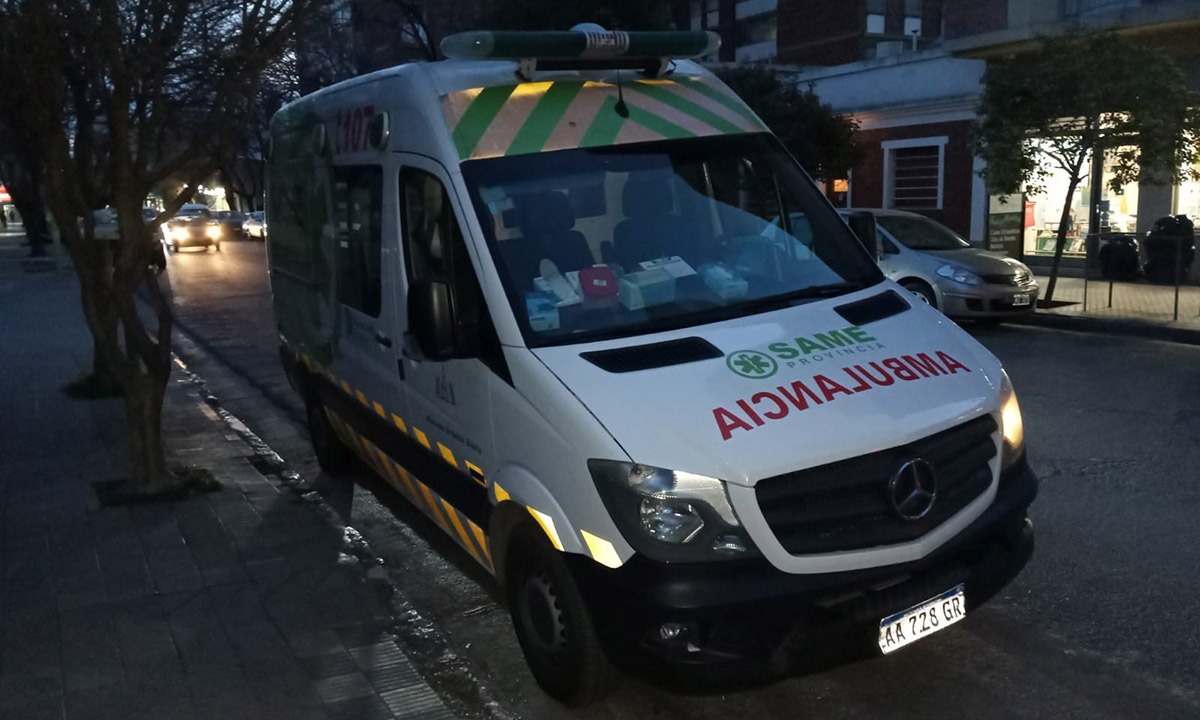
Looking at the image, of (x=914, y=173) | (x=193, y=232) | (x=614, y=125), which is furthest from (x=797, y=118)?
(x=193, y=232)

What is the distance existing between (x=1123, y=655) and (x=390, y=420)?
3.56m

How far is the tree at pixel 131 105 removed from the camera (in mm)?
6695

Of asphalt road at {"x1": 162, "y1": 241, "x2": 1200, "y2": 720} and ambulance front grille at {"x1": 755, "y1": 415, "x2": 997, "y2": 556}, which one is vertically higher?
ambulance front grille at {"x1": 755, "y1": 415, "x2": 997, "y2": 556}

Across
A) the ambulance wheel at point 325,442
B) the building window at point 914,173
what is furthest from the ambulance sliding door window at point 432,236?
the building window at point 914,173

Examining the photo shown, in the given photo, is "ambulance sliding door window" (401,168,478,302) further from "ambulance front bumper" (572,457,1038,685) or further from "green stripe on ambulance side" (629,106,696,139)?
"ambulance front bumper" (572,457,1038,685)

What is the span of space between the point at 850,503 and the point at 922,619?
54 cm

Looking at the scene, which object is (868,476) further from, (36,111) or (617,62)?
(36,111)

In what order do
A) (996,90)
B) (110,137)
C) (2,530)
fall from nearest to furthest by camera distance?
(2,530) < (110,137) < (996,90)

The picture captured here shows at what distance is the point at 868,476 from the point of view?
3.80 meters

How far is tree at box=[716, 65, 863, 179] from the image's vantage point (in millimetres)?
21836

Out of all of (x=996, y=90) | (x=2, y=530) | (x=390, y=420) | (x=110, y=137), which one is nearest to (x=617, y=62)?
(x=390, y=420)

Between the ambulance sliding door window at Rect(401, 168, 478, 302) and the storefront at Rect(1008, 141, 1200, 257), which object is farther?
the storefront at Rect(1008, 141, 1200, 257)

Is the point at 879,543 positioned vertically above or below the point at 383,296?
below

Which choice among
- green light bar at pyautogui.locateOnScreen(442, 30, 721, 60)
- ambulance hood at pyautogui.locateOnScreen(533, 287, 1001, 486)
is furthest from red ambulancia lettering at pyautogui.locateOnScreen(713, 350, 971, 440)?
green light bar at pyautogui.locateOnScreen(442, 30, 721, 60)
